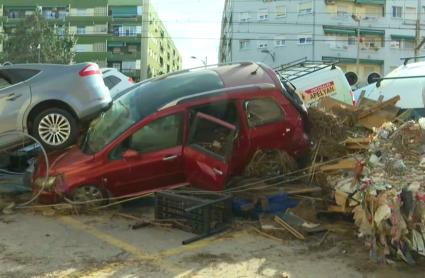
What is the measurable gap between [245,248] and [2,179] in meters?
5.36

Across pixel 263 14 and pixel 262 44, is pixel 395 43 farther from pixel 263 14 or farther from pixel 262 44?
pixel 263 14

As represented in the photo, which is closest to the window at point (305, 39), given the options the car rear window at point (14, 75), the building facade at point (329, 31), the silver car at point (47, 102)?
the building facade at point (329, 31)

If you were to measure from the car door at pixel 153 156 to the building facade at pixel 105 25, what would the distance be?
7380cm

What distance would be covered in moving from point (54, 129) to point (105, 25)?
77.1 m

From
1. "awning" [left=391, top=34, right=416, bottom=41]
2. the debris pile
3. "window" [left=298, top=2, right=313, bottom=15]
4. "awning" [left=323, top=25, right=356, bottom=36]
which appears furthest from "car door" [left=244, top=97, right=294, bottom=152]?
"awning" [left=391, top=34, right=416, bottom=41]

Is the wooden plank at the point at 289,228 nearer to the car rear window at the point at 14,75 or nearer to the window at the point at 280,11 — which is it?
the car rear window at the point at 14,75

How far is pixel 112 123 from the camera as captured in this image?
9117mm

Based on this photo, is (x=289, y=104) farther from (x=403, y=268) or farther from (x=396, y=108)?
(x=403, y=268)

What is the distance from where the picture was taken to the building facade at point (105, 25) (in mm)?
82250

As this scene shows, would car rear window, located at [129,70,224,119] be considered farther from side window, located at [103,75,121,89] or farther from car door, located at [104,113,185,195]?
side window, located at [103,75,121,89]

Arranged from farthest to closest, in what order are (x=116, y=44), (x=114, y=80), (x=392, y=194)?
(x=116, y=44) < (x=114, y=80) < (x=392, y=194)

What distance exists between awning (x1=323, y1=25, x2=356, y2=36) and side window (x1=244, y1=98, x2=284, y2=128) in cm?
5023

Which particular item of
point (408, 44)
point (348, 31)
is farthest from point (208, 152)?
point (408, 44)

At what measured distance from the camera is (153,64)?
9519 centimetres
